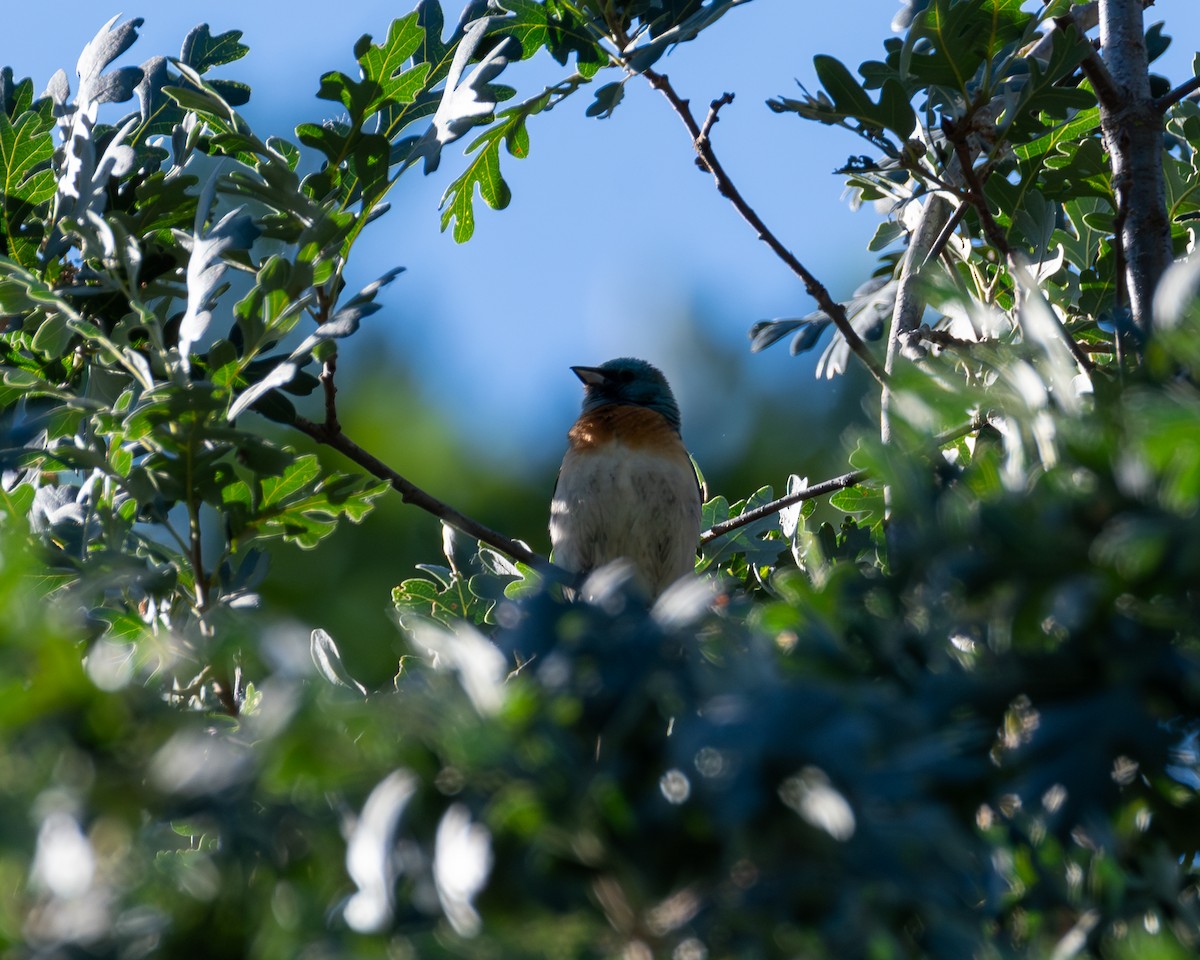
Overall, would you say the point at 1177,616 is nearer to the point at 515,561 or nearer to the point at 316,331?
the point at 316,331

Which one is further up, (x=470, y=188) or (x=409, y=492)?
(x=470, y=188)

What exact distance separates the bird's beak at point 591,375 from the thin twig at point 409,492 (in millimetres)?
2261

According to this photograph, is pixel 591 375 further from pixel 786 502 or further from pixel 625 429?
pixel 786 502

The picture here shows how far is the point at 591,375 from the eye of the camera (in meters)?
5.19

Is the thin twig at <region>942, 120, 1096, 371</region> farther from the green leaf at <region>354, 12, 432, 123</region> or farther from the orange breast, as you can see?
the orange breast

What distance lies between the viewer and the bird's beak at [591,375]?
518 centimetres

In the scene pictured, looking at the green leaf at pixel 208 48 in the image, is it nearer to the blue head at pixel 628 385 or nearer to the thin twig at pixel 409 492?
the thin twig at pixel 409 492

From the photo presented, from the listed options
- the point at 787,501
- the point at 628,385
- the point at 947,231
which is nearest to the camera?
the point at 947,231

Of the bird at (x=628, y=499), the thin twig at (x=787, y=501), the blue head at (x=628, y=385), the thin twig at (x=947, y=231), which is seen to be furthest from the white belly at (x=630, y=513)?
the thin twig at (x=947, y=231)

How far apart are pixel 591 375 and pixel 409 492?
101 inches

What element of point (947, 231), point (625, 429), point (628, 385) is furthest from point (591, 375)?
point (947, 231)

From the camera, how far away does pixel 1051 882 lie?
3.43 ft

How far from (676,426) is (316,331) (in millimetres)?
3191

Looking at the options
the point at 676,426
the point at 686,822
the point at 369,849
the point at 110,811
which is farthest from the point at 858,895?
the point at 676,426
